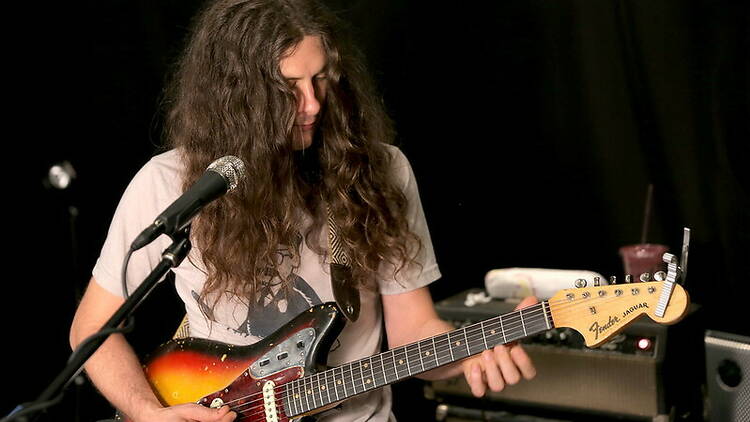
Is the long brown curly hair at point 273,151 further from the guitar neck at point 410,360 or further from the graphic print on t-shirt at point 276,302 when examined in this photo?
the guitar neck at point 410,360

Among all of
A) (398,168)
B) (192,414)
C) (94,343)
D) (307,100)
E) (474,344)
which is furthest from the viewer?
(398,168)

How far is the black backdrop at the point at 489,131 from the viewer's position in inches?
114

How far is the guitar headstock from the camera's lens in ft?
5.47

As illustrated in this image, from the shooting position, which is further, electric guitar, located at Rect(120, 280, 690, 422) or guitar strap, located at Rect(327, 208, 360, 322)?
guitar strap, located at Rect(327, 208, 360, 322)

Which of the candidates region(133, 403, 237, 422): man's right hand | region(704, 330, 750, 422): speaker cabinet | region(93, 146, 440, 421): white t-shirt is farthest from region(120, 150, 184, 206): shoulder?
region(704, 330, 750, 422): speaker cabinet

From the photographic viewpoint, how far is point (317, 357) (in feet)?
6.56

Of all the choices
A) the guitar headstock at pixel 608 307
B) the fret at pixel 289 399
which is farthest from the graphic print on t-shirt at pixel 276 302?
the guitar headstock at pixel 608 307

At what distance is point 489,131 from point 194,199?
6.47 feet

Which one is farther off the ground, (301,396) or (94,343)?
(94,343)

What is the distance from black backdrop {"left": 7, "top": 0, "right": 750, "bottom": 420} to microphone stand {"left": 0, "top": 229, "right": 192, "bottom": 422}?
6.32 ft

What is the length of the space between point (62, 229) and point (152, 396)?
141 centimetres

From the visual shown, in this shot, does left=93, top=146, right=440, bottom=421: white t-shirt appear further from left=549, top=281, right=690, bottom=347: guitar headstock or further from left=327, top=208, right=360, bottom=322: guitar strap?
left=549, top=281, right=690, bottom=347: guitar headstock

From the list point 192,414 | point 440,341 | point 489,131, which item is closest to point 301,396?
point 192,414

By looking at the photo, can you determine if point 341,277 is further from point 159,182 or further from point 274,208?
point 159,182
